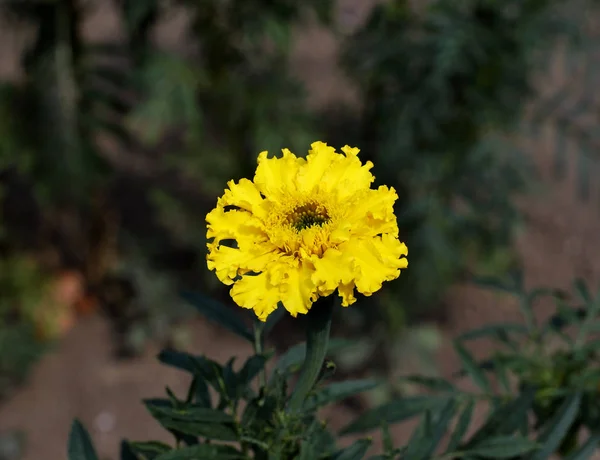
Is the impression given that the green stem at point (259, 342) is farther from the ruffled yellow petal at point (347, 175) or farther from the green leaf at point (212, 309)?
the ruffled yellow petal at point (347, 175)

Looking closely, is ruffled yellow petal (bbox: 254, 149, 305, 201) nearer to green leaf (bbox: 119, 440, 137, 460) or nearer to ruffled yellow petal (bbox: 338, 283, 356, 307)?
ruffled yellow petal (bbox: 338, 283, 356, 307)

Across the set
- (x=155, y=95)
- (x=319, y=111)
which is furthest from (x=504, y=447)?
(x=319, y=111)

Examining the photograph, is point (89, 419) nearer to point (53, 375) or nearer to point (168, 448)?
point (53, 375)

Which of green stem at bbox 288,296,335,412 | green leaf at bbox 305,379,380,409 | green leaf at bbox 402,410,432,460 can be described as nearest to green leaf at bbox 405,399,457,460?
green leaf at bbox 402,410,432,460

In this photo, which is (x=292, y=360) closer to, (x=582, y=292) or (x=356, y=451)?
(x=356, y=451)

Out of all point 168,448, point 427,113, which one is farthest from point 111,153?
point 168,448

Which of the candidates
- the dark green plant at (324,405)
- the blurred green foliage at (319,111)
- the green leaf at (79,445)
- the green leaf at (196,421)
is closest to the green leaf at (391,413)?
the dark green plant at (324,405)
